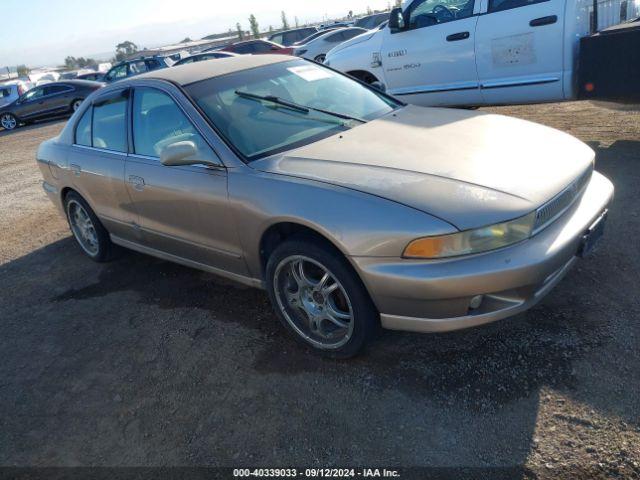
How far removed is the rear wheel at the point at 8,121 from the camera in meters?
17.8

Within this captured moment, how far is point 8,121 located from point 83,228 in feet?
52.2

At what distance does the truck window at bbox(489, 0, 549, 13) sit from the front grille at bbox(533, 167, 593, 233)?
3.51 m

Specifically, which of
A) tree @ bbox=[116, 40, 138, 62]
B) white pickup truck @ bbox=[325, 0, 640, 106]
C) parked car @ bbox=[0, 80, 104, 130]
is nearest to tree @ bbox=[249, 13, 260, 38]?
tree @ bbox=[116, 40, 138, 62]

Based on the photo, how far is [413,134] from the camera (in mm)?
3297

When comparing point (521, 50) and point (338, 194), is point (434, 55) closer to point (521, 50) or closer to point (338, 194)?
point (521, 50)

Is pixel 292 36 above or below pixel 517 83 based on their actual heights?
above

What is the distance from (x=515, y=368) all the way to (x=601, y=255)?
4.67ft

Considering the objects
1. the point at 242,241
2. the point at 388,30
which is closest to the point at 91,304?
the point at 242,241

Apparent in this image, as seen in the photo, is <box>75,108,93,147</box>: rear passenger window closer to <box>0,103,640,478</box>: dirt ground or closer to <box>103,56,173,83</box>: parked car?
<box>0,103,640,478</box>: dirt ground

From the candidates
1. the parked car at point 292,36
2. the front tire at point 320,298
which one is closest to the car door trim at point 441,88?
the front tire at point 320,298

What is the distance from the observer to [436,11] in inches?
256

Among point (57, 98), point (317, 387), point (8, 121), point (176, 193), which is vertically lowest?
point (317, 387)

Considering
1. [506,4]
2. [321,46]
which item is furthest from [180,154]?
[321,46]

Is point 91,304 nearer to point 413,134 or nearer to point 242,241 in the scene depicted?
point 242,241
